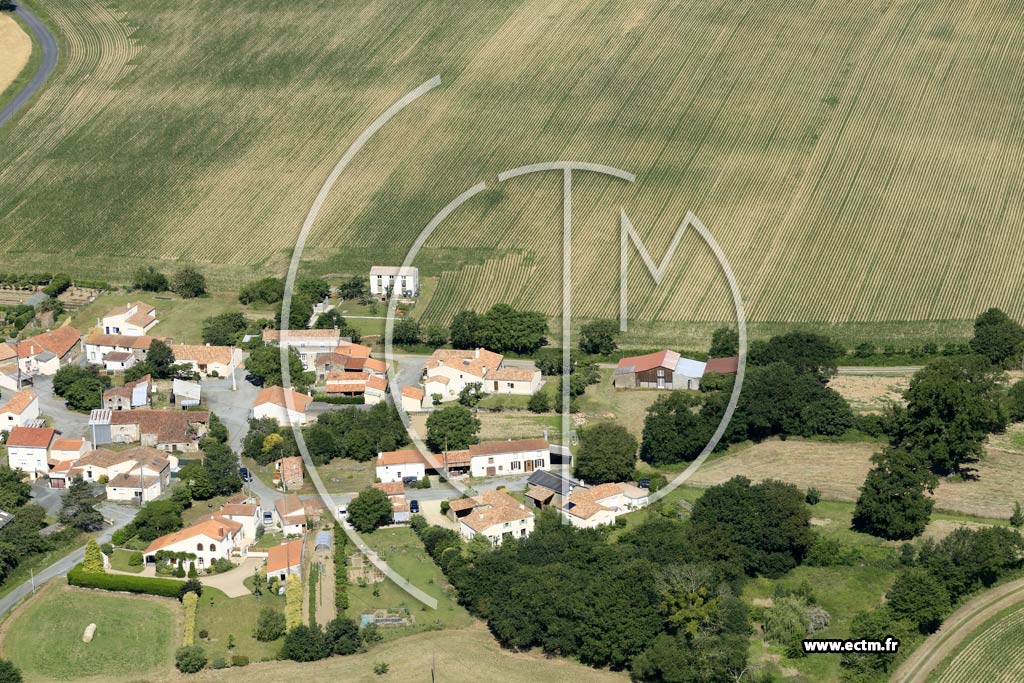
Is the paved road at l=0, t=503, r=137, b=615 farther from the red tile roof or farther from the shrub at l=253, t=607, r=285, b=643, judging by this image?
the shrub at l=253, t=607, r=285, b=643

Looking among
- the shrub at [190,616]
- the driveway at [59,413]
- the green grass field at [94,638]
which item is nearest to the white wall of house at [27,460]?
the driveway at [59,413]

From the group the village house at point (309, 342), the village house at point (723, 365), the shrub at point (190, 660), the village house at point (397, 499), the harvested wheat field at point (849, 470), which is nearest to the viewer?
the shrub at point (190, 660)

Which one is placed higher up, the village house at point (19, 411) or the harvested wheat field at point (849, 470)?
the village house at point (19, 411)

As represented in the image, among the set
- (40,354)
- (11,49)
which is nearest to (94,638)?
(40,354)

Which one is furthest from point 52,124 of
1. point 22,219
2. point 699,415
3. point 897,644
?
point 897,644

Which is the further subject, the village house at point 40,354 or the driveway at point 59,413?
the village house at point 40,354

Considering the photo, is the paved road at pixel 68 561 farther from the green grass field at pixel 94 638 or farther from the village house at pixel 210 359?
the village house at pixel 210 359

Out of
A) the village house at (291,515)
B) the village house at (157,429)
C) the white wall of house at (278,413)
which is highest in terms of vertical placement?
the white wall of house at (278,413)
